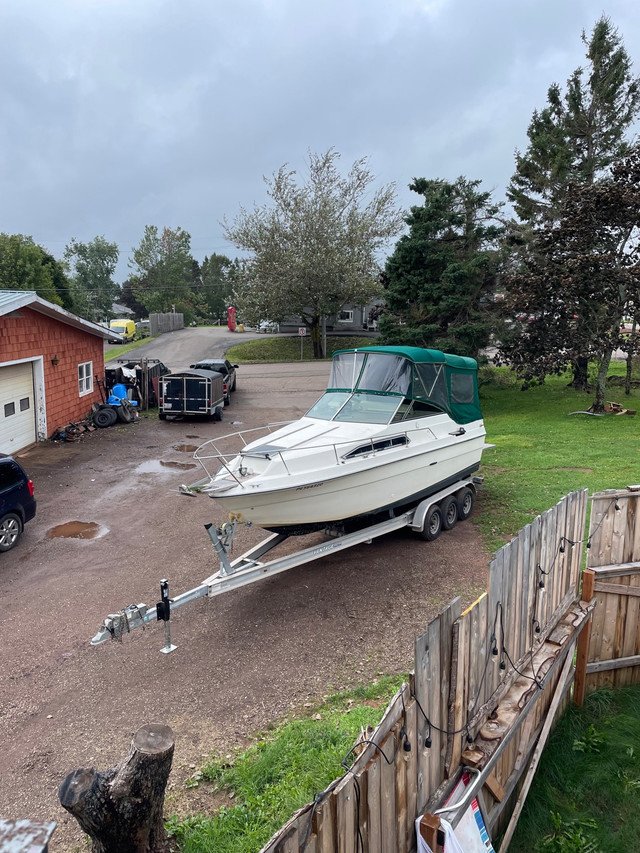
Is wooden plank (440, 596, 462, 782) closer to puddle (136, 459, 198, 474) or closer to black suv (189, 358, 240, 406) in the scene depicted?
puddle (136, 459, 198, 474)

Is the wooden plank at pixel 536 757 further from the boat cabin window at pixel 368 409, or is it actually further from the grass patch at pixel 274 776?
the boat cabin window at pixel 368 409

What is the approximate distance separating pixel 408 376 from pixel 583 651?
4.57m

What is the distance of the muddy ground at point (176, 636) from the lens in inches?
182

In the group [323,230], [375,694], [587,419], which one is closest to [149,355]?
[323,230]

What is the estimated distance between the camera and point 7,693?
17.4ft

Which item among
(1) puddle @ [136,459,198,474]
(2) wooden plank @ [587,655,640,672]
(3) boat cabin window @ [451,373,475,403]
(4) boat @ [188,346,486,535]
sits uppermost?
(3) boat cabin window @ [451,373,475,403]

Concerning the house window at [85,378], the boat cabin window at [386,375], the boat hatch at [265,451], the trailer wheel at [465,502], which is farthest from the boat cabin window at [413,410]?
the house window at [85,378]

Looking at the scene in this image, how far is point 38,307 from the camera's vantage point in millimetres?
14844

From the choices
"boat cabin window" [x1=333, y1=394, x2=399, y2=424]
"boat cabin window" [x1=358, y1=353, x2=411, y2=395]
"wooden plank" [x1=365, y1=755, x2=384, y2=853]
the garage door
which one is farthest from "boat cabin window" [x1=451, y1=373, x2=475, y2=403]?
the garage door

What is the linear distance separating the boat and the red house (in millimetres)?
8385

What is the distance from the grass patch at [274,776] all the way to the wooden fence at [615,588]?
2079 millimetres

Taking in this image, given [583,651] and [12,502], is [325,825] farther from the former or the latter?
[12,502]

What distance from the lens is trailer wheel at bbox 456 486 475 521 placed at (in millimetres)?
9477

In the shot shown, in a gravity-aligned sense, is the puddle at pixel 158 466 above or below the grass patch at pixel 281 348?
below
